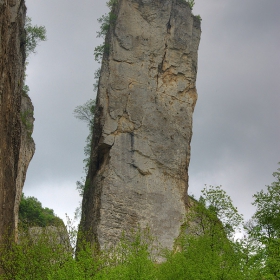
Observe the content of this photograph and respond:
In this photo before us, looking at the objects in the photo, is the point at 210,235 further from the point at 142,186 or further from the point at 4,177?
the point at 4,177

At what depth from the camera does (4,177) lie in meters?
23.7

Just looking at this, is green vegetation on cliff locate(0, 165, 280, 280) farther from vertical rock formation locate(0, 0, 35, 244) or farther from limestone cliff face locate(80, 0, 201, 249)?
limestone cliff face locate(80, 0, 201, 249)

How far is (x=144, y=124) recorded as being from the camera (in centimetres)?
3616

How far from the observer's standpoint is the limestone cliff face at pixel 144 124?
3341 cm

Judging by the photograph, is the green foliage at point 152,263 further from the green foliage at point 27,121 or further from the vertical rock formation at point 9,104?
the green foliage at point 27,121

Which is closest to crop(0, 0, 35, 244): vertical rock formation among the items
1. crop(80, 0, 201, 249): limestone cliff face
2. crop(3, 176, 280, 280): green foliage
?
crop(3, 176, 280, 280): green foliage

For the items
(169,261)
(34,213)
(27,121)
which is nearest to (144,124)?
(27,121)

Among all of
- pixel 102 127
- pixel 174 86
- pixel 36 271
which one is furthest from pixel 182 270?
pixel 174 86

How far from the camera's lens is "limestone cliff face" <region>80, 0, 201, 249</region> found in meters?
33.4

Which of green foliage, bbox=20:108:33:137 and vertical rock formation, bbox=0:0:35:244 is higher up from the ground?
green foliage, bbox=20:108:33:137

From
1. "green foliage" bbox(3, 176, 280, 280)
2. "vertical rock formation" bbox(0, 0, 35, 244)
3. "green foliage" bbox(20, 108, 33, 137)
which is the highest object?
"green foliage" bbox(20, 108, 33, 137)

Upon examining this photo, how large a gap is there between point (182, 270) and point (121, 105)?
1451 cm

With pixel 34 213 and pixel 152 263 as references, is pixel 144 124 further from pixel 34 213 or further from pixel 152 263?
pixel 34 213

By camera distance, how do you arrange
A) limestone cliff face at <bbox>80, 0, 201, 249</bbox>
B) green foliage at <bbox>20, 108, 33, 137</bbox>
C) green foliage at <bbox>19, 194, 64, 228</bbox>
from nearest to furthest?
1. green foliage at <bbox>20, 108, 33, 137</bbox>
2. limestone cliff face at <bbox>80, 0, 201, 249</bbox>
3. green foliage at <bbox>19, 194, 64, 228</bbox>
